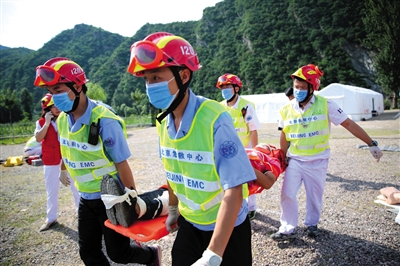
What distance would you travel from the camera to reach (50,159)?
524cm

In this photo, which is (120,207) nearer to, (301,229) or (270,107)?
(301,229)

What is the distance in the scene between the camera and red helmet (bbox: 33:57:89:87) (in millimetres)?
2764

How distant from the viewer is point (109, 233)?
2.72 meters

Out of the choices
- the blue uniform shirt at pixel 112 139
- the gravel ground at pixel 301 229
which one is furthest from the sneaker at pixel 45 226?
the blue uniform shirt at pixel 112 139

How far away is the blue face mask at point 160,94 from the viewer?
1799 mm

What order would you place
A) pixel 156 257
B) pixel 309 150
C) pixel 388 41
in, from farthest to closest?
pixel 388 41
pixel 309 150
pixel 156 257

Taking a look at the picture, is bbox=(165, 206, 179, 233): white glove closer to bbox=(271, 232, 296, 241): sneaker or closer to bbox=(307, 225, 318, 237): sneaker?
bbox=(271, 232, 296, 241): sneaker

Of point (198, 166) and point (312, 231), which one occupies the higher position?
point (198, 166)

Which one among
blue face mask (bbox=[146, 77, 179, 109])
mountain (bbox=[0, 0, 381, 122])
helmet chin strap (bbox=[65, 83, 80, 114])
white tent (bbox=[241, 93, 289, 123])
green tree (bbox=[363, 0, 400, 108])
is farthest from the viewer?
mountain (bbox=[0, 0, 381, 122])

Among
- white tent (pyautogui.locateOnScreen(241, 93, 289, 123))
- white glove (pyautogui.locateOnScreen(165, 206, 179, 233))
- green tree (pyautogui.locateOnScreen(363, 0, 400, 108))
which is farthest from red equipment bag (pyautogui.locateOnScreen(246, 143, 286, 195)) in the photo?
green tree (pyautogui.locateOnScreen(363, 0, 400, 108))

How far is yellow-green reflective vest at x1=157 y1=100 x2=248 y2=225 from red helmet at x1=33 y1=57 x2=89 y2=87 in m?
1.59

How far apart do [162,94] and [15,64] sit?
112 meters

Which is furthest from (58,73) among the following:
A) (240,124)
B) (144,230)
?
(240,124)

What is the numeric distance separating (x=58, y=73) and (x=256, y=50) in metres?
81.0
